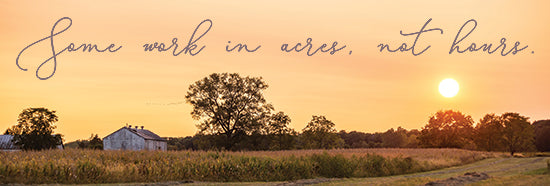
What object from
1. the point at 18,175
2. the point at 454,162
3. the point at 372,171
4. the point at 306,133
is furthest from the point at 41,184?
the point at 306,133

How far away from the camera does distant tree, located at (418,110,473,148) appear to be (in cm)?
9734

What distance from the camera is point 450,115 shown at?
99.7 m

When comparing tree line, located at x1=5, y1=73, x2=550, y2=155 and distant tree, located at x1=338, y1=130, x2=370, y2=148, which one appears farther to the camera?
distant tree, located at x1=338, y1=130, x2=370, y2=148

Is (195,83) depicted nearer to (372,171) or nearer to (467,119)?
(372,171)

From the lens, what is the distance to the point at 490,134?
9462cm

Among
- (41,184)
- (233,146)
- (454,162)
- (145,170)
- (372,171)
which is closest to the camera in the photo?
(41,184)

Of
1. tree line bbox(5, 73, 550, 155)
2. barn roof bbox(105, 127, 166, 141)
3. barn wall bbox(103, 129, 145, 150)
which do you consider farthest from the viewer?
barn roof bbox(105, 127, 166, 141)

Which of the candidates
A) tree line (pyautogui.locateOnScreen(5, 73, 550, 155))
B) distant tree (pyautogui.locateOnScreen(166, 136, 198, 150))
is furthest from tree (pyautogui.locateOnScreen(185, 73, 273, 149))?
distant tree (pyautogui.locateOnScreen(166, 136, 198, 150))

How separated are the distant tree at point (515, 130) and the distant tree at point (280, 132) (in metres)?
40.6

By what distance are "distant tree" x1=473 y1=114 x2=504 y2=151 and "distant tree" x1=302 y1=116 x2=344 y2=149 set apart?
3078cm

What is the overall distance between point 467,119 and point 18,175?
9095 cm

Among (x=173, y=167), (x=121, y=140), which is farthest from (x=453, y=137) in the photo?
(x=173, y=167)

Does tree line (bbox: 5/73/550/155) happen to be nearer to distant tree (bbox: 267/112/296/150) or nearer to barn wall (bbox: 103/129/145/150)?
distant tree (bbox: 267/112/296/150)

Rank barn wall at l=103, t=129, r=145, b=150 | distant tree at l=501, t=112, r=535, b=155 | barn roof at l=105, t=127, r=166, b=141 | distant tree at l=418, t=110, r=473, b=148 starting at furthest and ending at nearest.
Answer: distant tree at l=418, t=110, r=473, b=148
barn roof at l=105, t=127, r=166, b=141
barn wall at l=103, t=129, r=145, b=150
distant tree at l=501, t=112, r=535, b=155
